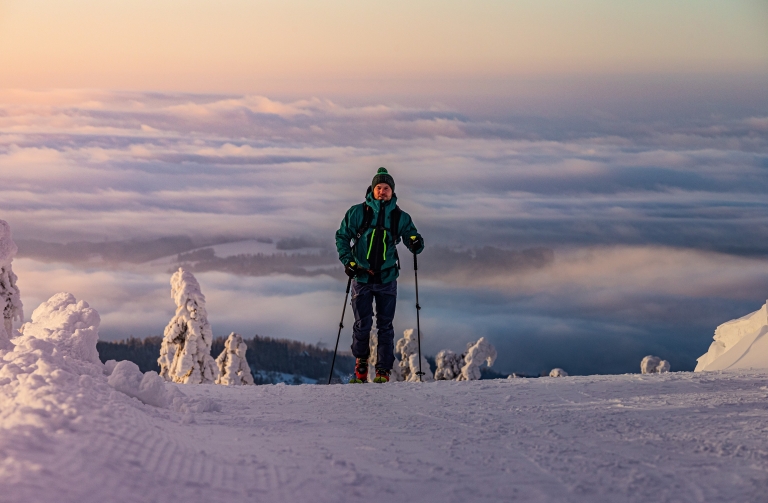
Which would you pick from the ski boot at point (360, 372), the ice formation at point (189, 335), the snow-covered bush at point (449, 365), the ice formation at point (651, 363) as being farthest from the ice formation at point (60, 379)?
the ice formation at point (651, 363)

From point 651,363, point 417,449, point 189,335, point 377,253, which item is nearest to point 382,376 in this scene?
point 377,253

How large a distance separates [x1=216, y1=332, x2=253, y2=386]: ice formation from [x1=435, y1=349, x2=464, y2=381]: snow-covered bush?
10.3 m

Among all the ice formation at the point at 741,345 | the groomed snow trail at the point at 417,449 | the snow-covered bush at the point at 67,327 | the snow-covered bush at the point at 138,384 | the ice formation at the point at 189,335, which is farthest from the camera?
the ice formation at the point at 189,335

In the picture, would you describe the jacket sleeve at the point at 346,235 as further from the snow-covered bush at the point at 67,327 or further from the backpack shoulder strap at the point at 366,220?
the snow-covered bush at the point at 67,327

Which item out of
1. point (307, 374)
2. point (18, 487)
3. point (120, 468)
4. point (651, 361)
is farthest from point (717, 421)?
point (307, 374)

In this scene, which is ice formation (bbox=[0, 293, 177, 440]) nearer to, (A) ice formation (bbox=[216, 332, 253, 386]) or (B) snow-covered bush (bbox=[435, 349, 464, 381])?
(A) ice formation (bbox=[216, 332, 253, 386])

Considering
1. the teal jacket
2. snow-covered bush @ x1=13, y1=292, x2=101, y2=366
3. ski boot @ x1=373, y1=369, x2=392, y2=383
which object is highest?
the teal jacket

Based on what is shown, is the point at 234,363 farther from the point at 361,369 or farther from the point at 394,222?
the point at 394,222

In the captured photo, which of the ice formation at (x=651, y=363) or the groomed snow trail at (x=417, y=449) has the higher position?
the ice formation at (x=651, y=363)

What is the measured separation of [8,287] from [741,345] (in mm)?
12595

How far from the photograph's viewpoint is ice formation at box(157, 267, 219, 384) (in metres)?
26.9

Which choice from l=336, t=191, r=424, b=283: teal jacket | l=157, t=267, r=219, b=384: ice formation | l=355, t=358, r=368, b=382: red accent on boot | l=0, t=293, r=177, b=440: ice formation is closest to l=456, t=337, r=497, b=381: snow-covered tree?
l=157, t=267, r=219, b=384: ice formation

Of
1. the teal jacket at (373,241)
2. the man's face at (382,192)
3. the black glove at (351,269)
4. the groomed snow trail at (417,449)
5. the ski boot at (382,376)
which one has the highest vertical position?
the man's face at (382,192)

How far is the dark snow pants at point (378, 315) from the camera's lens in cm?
1165
